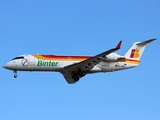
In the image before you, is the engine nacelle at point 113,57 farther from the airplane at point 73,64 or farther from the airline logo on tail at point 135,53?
the airline logo on tail at point 135,53

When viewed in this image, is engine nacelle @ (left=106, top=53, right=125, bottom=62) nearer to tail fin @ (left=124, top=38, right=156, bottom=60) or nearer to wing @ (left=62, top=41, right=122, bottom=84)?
wing @ (left=62, top=41, right=122, bottom=84)

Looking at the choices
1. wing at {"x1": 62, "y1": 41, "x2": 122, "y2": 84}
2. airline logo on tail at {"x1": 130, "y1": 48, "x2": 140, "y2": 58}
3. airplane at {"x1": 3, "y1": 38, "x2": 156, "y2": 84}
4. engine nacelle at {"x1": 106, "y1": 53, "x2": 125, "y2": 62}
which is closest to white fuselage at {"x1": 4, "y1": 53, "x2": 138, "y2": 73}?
airplane at {"x1": 3, "y1": 38, "x2": 156, "y2": 84}

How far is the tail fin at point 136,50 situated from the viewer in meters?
35.3

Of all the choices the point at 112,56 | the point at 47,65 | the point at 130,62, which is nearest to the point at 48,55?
the point at 47,65

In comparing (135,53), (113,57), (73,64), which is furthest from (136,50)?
(73,64)

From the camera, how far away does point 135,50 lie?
1403 inches

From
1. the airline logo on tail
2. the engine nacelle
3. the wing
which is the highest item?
the airline logo on tail

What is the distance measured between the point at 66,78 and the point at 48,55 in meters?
3.54

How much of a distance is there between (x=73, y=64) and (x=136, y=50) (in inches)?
289

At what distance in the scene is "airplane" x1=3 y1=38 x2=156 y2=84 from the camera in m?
31.7

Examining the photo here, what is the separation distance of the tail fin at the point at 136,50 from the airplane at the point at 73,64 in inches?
5.7

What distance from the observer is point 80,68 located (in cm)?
3262

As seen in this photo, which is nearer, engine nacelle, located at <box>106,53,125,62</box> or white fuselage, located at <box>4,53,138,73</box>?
white fuselage, located at <box>4,53,138,73</box>

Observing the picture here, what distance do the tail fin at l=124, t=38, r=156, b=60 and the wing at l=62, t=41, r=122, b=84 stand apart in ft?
15.2
